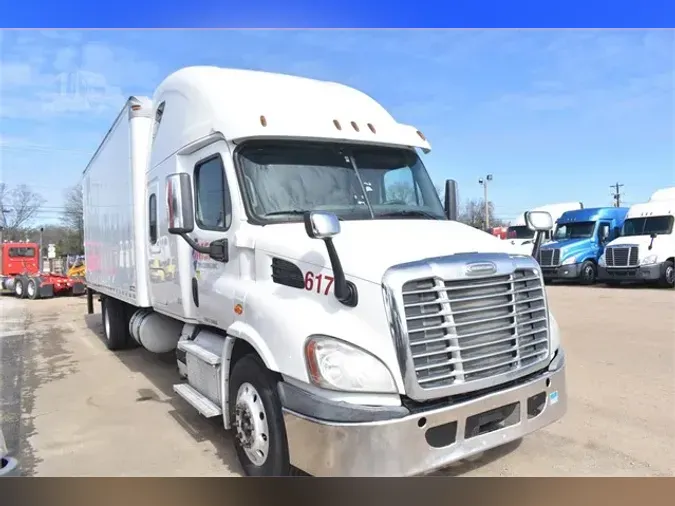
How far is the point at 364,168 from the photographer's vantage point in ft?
14.2

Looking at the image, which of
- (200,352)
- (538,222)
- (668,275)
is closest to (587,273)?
(668,275)

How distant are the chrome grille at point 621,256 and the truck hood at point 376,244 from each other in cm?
1535

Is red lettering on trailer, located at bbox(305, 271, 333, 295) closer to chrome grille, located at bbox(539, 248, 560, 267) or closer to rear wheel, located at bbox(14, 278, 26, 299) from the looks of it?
chrome grille, located at bbox(539, 248, 560, 267)

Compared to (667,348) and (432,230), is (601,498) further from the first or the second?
(667,348)

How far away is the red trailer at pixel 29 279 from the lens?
Result: 18875 mm

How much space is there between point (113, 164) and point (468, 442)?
5892 millimetres

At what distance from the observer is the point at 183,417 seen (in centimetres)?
530

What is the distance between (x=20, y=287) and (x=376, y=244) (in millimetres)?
20337

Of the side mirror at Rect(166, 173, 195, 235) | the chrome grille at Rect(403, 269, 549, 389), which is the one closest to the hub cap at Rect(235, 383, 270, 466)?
the chrome grille at Rect(403, 269, 549, 389)

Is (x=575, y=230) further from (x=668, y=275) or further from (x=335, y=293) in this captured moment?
(x=335, y=293)

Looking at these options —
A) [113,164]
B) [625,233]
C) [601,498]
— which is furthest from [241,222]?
[625,233]

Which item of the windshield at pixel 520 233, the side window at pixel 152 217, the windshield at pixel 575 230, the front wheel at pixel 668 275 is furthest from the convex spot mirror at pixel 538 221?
the windshield at pixel 520 233

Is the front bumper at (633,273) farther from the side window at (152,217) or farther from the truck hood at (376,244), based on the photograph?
the side window at (152,217)

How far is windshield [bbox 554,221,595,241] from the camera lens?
19.8 meters
